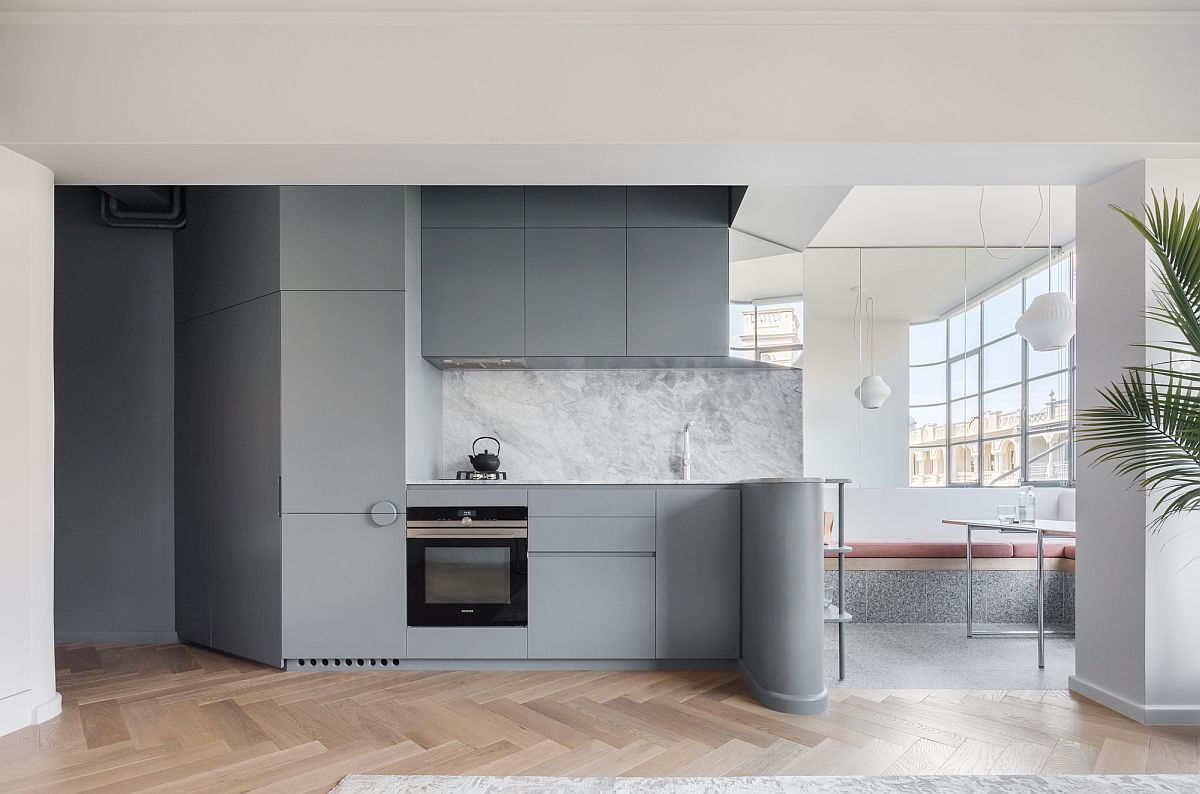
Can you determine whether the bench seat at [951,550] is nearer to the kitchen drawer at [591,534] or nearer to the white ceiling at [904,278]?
the kitchen drawer at [591,534]

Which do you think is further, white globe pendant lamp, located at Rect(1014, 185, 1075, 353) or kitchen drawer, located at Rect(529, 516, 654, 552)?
white globe pendant lamp, located at Rect(1014, 185, 1075, 353)

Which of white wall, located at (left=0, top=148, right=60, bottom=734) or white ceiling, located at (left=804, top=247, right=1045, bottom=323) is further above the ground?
white ceiling, located at (left=804, top=247, right=1045, bottom=323)

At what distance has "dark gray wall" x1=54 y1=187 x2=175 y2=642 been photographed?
14.1 ft

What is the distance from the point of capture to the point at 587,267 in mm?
4121

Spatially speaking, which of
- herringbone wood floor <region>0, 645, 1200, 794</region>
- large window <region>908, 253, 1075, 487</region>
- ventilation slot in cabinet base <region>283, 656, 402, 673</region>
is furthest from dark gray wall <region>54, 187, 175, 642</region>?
large window <region>908, 253, 1075, 487</region>

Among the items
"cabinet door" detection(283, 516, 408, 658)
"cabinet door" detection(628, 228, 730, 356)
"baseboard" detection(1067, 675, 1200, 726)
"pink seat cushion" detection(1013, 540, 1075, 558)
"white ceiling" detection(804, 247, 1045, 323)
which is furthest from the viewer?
"white ceiling" detection(804, 247, 1045, 323)

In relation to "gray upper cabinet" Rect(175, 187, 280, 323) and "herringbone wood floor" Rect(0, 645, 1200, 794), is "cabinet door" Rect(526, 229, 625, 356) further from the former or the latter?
"herringbone wood floor" Rect(0, 645, 1200, 794)

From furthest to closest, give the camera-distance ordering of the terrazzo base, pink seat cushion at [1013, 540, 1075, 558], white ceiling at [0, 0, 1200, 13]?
pink seat cushion at [1013, 540, 1075, 558] → the terrazzo base → white ceiling at [0, 0, 1200, 13]

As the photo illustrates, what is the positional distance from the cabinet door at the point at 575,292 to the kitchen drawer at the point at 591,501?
2.63 ft

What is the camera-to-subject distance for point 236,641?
150 inches

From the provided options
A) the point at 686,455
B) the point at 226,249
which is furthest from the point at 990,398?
the point at 226,249

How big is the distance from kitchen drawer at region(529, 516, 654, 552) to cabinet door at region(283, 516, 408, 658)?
652 mm

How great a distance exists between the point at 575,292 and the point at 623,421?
0.85m

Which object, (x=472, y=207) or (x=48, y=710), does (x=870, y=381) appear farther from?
(x=48, y=710)
